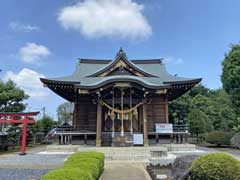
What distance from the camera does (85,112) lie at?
50.8 feet

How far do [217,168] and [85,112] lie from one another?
12.5 metres

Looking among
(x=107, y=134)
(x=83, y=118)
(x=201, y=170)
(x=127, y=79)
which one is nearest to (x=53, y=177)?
(x=201, y=170)

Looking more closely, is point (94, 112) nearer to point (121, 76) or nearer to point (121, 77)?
point (121, 76)

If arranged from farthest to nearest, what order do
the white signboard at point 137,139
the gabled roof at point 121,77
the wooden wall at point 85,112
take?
the wooden wall at point 85,112
the gabled roof at point 121,77
the white signboard at point 137,139

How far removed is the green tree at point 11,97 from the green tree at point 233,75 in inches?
669

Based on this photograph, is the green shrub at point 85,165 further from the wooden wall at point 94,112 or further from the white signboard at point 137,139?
the wooden wall at point 94,112

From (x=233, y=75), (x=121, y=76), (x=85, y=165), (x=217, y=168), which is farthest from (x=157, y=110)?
(x=217, y=168)

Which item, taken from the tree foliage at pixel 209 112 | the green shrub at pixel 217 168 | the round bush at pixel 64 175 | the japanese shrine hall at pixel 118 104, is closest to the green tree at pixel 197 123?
the tree foliage at pixel 209 112

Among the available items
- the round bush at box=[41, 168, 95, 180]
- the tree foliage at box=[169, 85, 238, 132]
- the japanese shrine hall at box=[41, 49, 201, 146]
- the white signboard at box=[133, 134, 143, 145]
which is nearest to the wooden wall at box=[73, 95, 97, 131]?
the japanese shrine hall at box=[41, 49, 201, 146]

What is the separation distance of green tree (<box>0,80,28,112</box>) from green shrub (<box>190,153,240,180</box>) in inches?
636

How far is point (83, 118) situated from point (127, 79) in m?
4.68

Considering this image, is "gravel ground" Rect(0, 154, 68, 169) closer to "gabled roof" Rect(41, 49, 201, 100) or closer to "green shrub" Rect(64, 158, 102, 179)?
"green shrub" Rect(64, 158, 102, 179)

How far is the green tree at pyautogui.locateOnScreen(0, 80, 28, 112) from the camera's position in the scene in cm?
1666

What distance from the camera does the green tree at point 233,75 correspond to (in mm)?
16656
